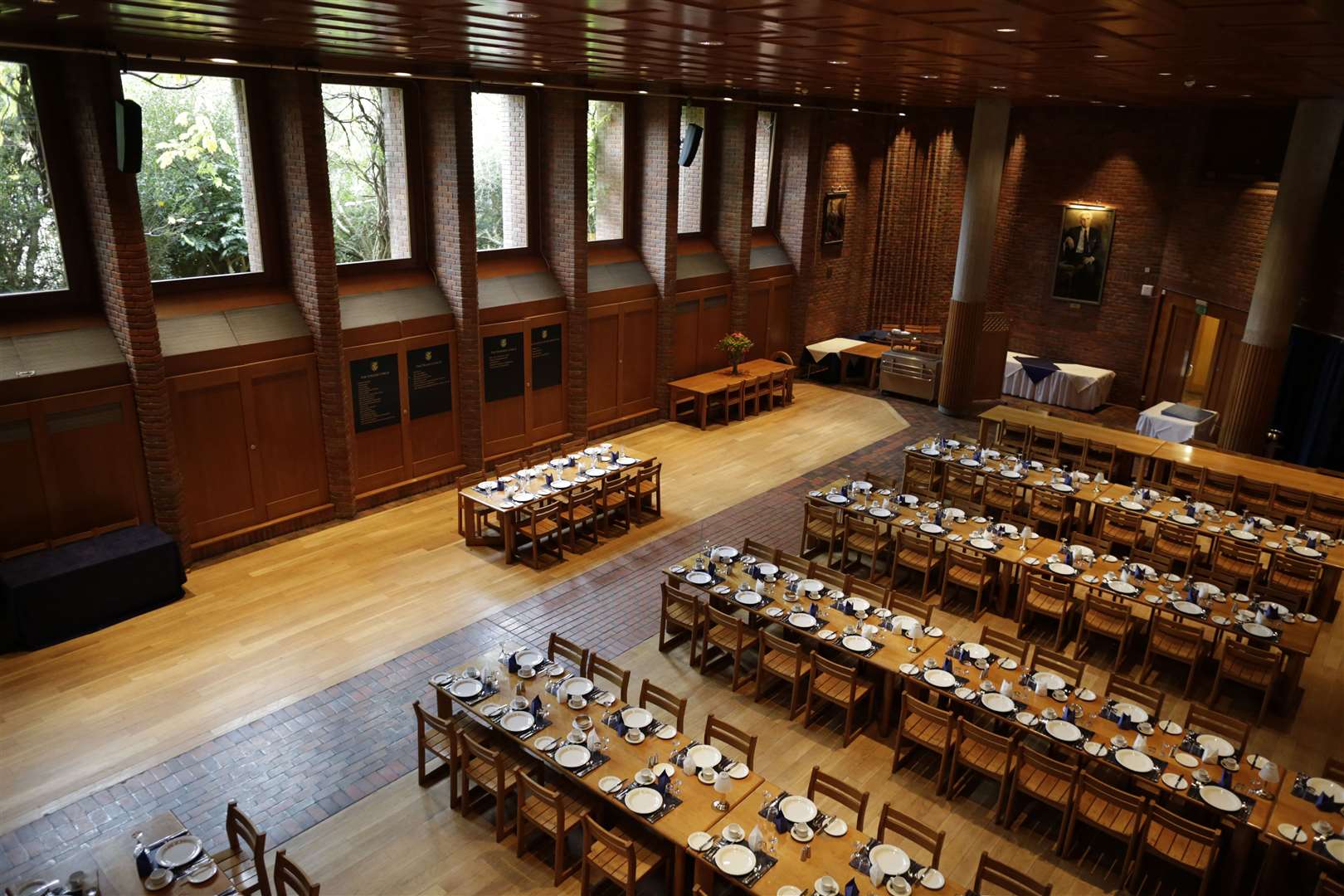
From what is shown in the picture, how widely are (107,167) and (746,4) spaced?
8.13 meters

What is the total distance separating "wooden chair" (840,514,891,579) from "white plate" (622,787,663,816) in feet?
18.6

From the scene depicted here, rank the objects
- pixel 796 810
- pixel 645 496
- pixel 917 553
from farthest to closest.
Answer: pixel 645 496 → pixel 917 553 → pixel 796 810

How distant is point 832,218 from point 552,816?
17053mm

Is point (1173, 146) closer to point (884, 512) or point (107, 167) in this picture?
point (884, 512)

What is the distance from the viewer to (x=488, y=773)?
24.7ft

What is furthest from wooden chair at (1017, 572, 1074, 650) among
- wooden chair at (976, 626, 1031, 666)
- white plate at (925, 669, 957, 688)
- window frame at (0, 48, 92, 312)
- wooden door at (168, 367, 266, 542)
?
window frame at (0, 48, 92, 312)

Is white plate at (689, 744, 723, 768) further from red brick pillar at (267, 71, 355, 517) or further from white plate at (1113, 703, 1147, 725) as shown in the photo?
red brick pillar at (267, 71, 355, 517)

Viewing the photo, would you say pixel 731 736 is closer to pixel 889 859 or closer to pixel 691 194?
pixel 889 859

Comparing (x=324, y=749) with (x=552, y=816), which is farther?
(x=324, y=749)

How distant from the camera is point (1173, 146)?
18.9 meters

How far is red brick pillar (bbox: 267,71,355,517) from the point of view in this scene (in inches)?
465

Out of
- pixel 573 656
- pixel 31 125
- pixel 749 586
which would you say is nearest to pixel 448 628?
pixel 573 656

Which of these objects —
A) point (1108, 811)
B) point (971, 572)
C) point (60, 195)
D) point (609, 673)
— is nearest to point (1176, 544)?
point (971, 572)

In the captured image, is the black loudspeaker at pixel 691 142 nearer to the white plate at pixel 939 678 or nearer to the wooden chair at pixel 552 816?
the white plate at pixel 939 678
